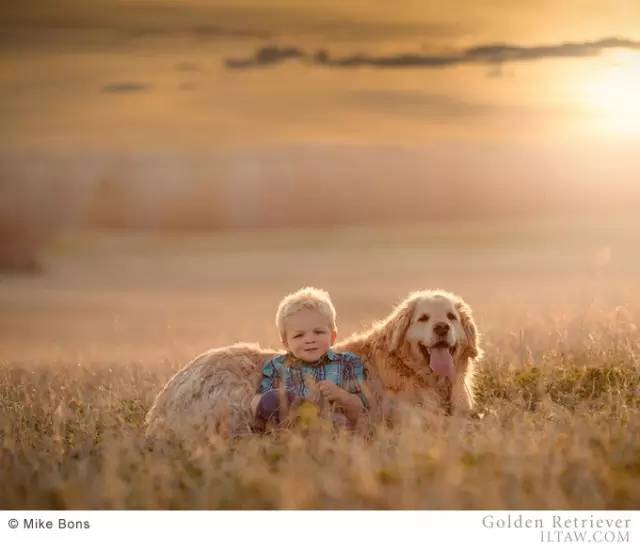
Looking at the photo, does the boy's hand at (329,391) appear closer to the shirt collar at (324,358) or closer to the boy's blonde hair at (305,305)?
the shirt collar at (324,358)

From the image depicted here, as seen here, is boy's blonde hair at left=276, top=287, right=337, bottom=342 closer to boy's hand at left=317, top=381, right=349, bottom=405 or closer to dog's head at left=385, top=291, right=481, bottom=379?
boy's hand at left=317, top=381, right=349, bottom=405

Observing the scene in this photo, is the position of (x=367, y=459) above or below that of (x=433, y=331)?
below

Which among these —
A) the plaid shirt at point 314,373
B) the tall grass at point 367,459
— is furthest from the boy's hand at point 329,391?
the tall grass at point 367,459

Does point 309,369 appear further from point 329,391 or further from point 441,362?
point 441,362

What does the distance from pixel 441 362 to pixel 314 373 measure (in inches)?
33.9

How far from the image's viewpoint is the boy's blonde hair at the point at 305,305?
324 inches

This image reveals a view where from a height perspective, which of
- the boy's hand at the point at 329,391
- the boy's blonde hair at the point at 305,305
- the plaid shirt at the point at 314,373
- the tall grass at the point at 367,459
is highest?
the boy's blonde hair at the point at 305,305

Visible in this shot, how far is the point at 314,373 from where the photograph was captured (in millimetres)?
8289

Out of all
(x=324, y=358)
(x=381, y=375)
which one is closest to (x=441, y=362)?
(x=381, y=375)

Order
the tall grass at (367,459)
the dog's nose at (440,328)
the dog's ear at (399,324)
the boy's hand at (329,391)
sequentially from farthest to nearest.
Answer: the dog's ear at (399,324) < the dog's nose at (440,328) < the boy's hand at (329,391) < the tall grass at (367,459)

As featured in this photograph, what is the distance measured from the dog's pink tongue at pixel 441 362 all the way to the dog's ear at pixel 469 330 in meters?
0.24

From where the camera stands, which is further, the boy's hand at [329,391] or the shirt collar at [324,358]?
the shirt collar at [324,358]
